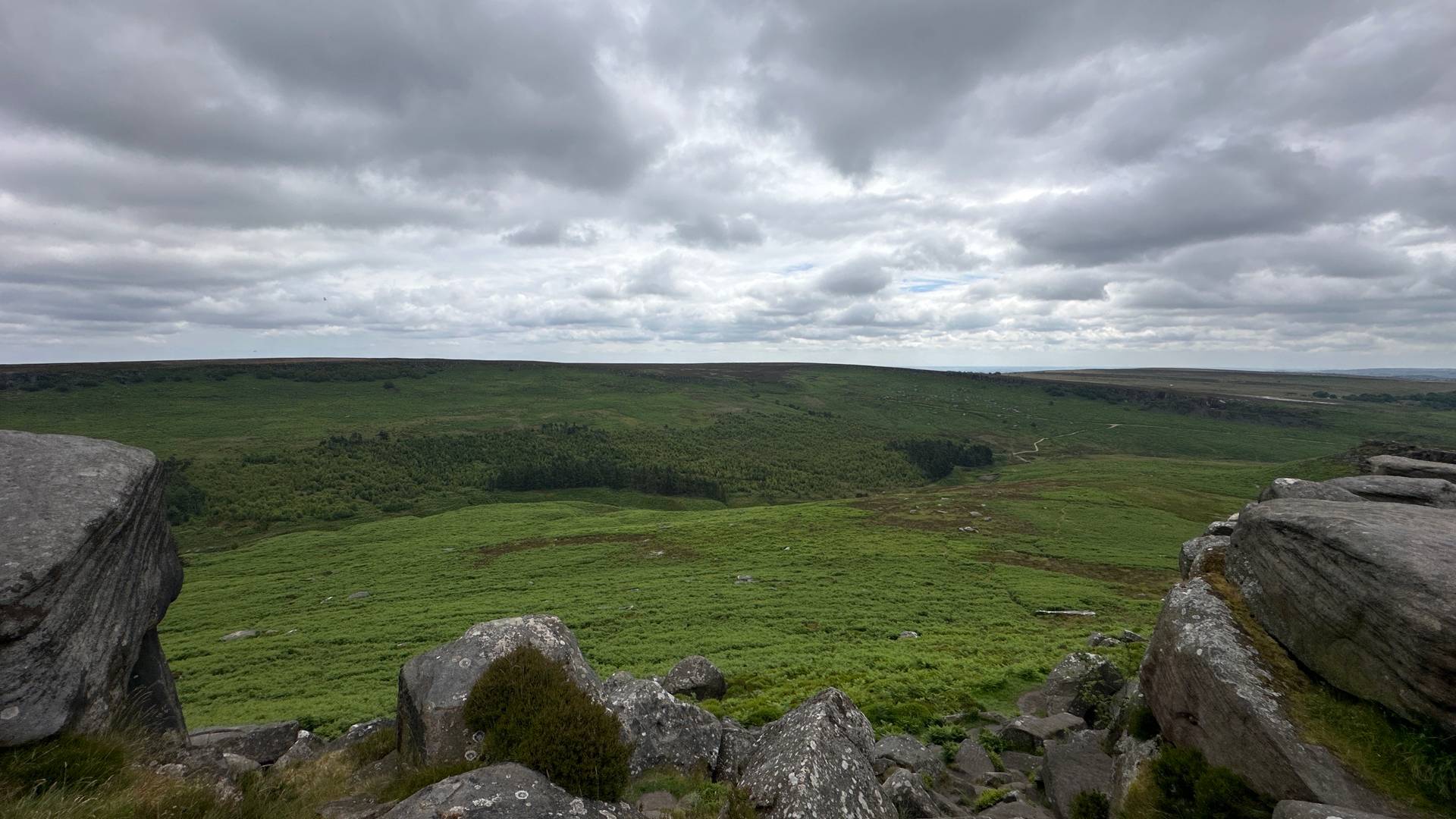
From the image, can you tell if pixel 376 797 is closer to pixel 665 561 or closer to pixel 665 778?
pixel 665 778

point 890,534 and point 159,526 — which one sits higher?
point 159,526

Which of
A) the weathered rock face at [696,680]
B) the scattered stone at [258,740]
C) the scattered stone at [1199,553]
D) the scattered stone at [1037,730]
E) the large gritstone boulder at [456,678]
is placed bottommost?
the weathered rock face at [696,680]

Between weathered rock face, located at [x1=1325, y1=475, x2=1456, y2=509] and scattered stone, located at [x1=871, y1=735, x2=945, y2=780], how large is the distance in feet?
42.7

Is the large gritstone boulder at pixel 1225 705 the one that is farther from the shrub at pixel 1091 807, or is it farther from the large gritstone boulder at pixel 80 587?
the large gritstone boulder at pixel 80 587

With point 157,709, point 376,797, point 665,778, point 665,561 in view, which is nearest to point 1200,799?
point 665,778

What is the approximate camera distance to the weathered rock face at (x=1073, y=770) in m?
12.6

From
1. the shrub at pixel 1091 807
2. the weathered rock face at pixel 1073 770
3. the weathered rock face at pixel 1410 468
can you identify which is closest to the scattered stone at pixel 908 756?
the weathered rock face at pixel 1073 770

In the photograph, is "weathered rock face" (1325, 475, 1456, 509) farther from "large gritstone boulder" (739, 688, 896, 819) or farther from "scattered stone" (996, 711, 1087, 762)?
"large gritstone boulder" (739, 688, 896, 819)

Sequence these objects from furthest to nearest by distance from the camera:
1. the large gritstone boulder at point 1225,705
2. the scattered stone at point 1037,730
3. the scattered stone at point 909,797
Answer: the scattered stone at point 1037,730 < the scattered stone at point 909,797 < the large gritstone boulder at point 1225,705

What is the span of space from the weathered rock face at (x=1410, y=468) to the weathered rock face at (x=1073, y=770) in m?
15.1

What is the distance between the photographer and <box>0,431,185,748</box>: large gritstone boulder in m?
9.53

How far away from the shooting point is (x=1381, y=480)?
15891 millimetres

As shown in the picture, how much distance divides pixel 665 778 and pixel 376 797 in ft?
19.2

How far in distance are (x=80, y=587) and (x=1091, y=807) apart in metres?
20.4
